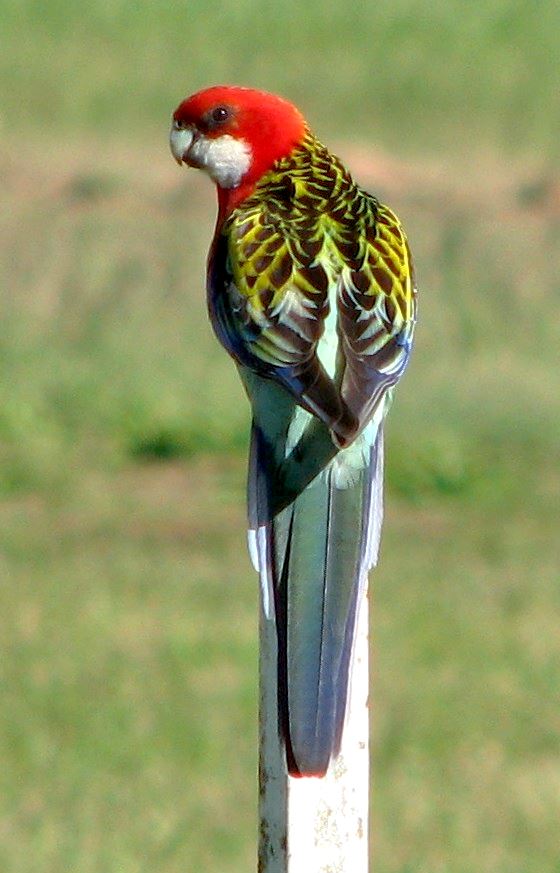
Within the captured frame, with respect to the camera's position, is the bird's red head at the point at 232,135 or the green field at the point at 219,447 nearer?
the bird's red head at the point at 232,135

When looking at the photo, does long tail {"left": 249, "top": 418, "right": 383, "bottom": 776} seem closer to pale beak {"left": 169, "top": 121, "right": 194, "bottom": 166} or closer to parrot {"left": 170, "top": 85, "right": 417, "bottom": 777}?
parrot {"left": 170, "top": 85, "right": 417, "bottom": 777}

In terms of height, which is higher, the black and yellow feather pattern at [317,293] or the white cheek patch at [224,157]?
the white cheek patch at [224,157]

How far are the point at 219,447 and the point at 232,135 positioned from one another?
8619 mm

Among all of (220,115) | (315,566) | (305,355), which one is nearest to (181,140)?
(220,115)

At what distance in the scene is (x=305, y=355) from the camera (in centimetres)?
357

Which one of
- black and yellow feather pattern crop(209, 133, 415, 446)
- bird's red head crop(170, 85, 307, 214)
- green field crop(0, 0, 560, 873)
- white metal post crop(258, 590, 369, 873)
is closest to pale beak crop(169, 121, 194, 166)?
bird's red head crop(170, 85, 307, 214)

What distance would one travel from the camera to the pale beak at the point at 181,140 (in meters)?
4.58

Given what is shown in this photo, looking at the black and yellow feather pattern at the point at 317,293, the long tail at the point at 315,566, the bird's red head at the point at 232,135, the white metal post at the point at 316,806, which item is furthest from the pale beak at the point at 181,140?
the white metal post at the point at 316,806

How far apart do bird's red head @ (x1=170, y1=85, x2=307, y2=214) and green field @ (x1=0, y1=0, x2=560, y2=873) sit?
123 inches

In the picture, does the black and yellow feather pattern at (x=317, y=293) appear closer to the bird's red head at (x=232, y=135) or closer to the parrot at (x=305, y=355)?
the parrot at (x=305, y=355)

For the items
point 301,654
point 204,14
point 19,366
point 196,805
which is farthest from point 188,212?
point 301,654

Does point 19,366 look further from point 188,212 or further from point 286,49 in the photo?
point 286,49

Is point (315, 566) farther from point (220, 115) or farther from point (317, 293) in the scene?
point (220, 115)

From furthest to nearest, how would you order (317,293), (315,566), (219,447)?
(219,447) < (317,293) < (315,566)
